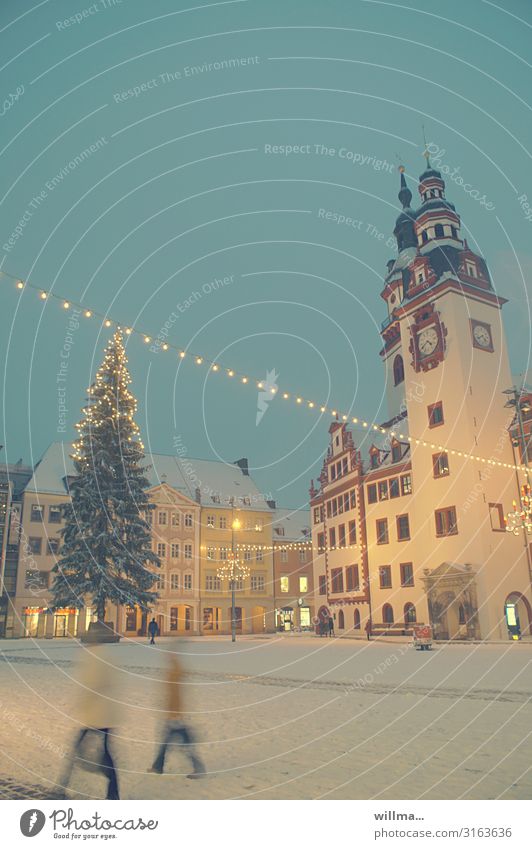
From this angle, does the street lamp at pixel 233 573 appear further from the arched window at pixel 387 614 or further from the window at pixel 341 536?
the arched window at pixel 387 614

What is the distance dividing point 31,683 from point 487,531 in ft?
88.3

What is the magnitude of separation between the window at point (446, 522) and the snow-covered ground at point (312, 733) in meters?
18.9

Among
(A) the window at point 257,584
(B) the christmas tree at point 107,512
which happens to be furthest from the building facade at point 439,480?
(A) the window at point 257,584

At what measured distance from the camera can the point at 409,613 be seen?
39.1m

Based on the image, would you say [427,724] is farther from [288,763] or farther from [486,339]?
[486,339]

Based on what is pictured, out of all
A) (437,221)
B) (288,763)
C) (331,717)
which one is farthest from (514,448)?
(288,763)

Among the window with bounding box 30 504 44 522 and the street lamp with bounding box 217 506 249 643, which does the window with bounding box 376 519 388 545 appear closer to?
the street lamp with bounding box 217 506 249 643

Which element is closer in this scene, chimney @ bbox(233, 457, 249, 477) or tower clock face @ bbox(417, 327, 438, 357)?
tower clock face @ bbox(417, 327, 438, 357)

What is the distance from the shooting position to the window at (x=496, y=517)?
117ft

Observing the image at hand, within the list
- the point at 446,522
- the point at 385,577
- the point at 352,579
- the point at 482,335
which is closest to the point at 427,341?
the point at 482,335

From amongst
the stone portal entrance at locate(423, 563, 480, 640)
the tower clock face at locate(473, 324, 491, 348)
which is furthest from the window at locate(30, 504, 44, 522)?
the tower clock face at locate(473, 324, 491, 348)

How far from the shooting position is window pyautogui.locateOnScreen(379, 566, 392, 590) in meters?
41.5

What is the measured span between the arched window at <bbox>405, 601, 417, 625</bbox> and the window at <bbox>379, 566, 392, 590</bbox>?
2.28 metres

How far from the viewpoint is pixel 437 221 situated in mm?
43844
